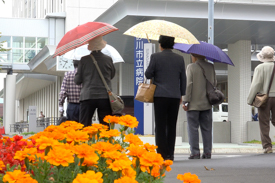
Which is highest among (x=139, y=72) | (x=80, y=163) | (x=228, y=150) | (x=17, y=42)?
(x=17, y=42)

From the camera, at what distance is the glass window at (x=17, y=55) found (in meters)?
38.6

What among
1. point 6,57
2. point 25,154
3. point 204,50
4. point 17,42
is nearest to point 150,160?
point 25,154

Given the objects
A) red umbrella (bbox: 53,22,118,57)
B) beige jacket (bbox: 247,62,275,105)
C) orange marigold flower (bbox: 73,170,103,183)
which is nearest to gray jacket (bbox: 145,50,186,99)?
red umbrella (bbox: 53,22,118,57)

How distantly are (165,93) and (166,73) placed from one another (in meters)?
0.28

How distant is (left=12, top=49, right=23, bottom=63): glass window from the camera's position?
3858 centimetres

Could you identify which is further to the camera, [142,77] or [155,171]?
[142,77]

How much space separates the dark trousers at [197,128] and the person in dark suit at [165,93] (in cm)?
116

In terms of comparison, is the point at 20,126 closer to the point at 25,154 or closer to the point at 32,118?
the point at 32,118

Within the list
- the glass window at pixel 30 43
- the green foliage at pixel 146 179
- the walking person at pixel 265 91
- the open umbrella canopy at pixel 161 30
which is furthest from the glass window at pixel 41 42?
the green foliage at pixel 146 179

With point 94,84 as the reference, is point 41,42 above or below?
above

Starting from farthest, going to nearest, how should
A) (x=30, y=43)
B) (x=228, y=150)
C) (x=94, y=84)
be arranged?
(x=30, y=43) < (x=228, y=150) < (x=94, y=84)

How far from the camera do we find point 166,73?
6.82 m

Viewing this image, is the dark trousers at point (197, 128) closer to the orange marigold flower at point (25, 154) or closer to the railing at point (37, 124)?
the orange marigold flower at point (25, 154)

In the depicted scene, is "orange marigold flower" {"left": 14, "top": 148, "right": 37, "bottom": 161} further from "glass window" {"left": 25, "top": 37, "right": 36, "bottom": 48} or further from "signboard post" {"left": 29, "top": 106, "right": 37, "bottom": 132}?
"glass window" {"left": 25, "top": 37, "right": 36, "bottom": 48}
